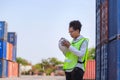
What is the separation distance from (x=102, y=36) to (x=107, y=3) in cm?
120

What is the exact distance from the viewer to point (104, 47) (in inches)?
447

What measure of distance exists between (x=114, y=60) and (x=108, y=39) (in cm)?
115

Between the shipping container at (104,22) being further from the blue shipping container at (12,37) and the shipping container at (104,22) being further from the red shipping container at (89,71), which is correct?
the blue shipping container at (12,37)

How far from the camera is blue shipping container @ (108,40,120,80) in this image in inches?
370

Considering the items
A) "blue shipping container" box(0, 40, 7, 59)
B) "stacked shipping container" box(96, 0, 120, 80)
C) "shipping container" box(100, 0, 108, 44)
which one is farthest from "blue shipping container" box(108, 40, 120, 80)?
"blue shipping container" box(0, 40, 7, 59)

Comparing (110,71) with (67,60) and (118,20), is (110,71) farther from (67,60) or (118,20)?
(67,60)

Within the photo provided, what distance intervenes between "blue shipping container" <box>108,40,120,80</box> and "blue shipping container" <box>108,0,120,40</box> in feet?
0.66

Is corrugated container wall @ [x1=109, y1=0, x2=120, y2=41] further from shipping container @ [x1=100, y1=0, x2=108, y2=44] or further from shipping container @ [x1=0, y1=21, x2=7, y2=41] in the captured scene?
shipping container @ [x1=0, y1=21, x2=7, y2=41]

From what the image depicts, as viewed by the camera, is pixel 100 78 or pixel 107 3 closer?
pixel 107 3

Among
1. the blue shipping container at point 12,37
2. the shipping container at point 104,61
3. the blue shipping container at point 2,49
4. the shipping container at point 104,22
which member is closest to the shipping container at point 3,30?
the blue shipping container at point 2,49

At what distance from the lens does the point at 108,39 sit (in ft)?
35.7

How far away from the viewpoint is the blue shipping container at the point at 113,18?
9.47 metres

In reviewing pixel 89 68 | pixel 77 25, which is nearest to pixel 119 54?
pixel 77 25

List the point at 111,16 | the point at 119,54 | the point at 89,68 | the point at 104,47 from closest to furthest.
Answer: the point at 119,54
the point at 111,16
the point at 104,47
the point at 89,68
